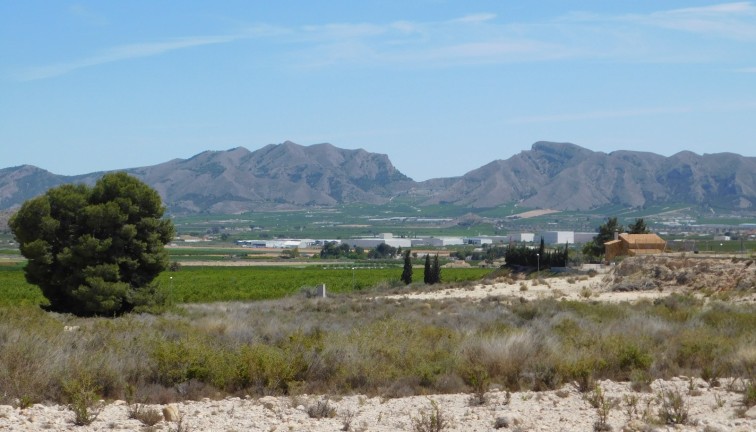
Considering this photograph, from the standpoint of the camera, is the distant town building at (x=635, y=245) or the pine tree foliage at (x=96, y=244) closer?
the pine tree foliage at (x=96, y=244)

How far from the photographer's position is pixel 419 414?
12.0 meters

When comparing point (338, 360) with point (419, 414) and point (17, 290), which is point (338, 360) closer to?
point (419, 414)

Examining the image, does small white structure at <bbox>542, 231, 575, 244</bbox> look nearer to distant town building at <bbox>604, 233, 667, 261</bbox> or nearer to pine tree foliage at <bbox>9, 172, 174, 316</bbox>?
distant town building at <bbox>604, 233, 667, 261</bbox>

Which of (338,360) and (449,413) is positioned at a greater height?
(338,360)

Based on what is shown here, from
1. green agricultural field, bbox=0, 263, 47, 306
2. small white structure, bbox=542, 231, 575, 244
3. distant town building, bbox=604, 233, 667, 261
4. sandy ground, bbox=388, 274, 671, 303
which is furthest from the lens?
small white structure, bbox=542, 231, 575, 244

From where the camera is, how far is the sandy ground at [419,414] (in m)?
11.1

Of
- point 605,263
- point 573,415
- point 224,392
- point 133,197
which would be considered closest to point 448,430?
point 573,415

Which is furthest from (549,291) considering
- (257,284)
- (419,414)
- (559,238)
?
(559,238)

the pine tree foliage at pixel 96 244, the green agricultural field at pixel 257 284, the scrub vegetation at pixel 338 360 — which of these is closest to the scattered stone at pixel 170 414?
the scrub vegetation at pixel 338 360

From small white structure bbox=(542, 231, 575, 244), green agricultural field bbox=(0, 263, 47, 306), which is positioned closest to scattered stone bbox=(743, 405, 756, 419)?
green agricultural field bbox=(0, 263, 47, 306)

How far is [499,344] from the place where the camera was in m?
15.2

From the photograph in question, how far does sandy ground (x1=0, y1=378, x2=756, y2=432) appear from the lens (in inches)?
436

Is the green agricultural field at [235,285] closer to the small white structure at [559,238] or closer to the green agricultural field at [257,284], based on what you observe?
the green agricultural field at [257,284]

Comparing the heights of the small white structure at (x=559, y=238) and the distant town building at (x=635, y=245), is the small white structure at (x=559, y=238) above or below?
below
